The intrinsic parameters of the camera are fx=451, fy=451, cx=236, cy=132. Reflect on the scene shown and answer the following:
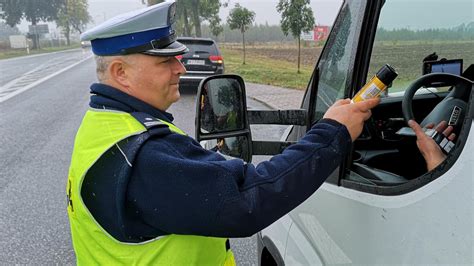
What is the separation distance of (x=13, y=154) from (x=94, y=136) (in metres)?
6.35

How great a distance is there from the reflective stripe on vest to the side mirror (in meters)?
0.33

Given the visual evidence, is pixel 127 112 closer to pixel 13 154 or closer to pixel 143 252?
pixel 143 252

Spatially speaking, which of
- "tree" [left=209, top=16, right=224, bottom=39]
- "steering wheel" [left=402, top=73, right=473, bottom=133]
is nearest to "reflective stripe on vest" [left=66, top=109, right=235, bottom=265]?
A: "steering wheel" [left=402, top=73, right=473, bottom=133]

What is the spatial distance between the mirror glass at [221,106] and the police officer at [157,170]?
253 millimetres

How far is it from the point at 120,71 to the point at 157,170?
340 mm

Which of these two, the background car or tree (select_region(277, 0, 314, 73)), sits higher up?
tree (select_region(277, 0, 314, 73))

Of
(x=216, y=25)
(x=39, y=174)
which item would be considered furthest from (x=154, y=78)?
(x=216, y=25)

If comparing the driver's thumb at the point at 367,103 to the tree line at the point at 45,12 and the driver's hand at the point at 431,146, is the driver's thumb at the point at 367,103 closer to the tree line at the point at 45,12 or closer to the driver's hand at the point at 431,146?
the driver's hand at the point at 431,146

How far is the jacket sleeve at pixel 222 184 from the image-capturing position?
1.06 m

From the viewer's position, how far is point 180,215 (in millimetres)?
1070

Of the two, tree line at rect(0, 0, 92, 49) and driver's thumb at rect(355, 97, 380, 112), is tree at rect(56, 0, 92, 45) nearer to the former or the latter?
tree line at rect(0, 0, 92, 49)

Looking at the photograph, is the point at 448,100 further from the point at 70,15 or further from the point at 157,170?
the point at 70,15

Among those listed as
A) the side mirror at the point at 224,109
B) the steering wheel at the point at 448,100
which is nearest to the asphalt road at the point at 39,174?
the side mirror at the point at 224,109

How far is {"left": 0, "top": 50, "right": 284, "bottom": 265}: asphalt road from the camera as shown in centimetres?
376
